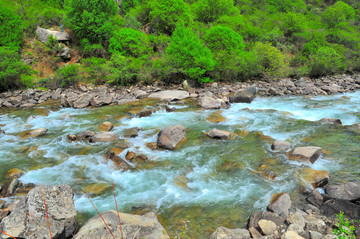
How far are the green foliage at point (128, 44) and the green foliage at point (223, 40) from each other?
7209 millimetres

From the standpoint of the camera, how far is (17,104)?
16.2m

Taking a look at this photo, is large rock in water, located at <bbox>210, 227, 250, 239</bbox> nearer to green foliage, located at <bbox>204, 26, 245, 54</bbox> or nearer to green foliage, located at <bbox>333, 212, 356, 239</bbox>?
green foliage, located at <bbox>333, 212, 356, 239</bbox>

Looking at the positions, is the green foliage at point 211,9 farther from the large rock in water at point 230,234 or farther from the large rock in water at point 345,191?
the large rock in water at point 230,234

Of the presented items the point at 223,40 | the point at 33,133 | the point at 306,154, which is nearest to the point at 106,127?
the point at 33,133

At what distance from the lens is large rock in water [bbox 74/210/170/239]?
4188 millimetres

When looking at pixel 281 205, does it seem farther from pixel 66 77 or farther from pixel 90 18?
pixel 90 18

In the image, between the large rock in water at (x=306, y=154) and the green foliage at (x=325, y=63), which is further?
the green foliage at (x=325, y=63)

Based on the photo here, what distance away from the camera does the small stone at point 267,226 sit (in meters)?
4.64

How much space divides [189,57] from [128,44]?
851 cm

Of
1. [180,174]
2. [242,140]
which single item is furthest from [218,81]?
[180,174]

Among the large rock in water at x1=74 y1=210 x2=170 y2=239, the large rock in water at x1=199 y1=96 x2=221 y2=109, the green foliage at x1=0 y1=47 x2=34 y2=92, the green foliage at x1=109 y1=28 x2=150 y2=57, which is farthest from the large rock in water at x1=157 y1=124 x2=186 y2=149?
the green foliage at x1=109 y1=28 x2=150 y2=57

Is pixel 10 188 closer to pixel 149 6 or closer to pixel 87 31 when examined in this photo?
pixel 87 31

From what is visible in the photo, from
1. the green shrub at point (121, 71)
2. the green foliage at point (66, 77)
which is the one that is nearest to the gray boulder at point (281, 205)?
the green shrub at point (121, 71)

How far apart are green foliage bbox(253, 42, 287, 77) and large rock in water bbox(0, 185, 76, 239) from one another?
2140 centimetres
